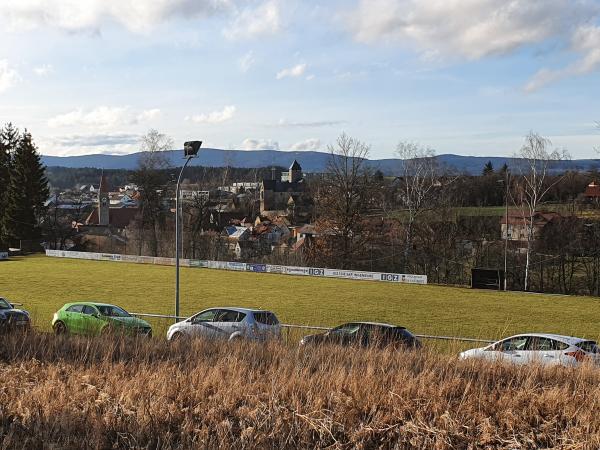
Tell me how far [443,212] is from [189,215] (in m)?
36.5

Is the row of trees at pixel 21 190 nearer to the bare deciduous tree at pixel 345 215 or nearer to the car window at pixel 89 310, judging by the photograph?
the bare deciduous tree at pixel 345 215

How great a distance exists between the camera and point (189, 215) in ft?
283

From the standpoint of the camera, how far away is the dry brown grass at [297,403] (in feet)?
21.0

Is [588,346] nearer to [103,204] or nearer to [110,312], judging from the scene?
[110,312]

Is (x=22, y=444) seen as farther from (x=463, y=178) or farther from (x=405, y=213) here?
(x=463, y=178)

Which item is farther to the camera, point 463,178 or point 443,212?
point 463,178

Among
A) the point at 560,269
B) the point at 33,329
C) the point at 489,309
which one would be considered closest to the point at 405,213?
the point at 560,269

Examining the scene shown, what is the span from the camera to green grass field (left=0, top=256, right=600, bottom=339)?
31375 millimetres

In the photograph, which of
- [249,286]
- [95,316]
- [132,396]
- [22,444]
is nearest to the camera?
[22,444]

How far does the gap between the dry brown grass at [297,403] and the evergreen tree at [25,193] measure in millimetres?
81895

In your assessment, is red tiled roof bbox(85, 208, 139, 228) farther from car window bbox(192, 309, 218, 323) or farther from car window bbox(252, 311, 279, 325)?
car window bbox(252, 311, 279, 325)

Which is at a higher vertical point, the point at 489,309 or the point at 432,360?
the point at 432,360

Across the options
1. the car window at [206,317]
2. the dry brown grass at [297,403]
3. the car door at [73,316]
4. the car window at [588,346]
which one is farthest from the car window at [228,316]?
the dry brown grass at [297,403]

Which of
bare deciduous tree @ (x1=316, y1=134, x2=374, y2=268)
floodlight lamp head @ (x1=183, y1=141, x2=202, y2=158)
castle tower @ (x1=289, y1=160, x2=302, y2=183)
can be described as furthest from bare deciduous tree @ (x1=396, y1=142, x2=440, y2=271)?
castle tower @ (x1=289, y1=160, x2=302, y2=183)
